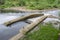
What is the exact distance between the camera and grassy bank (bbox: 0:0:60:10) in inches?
1020

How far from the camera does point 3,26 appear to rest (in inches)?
493

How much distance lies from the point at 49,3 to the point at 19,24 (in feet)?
46.8

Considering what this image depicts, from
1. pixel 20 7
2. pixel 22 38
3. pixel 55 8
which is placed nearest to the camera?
pixel 22 38

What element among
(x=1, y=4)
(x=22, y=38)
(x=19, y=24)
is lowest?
(x=1, y=4)

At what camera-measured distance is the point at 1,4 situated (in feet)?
96.4

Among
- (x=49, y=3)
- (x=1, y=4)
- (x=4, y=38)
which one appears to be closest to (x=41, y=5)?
(x=49, y=3)

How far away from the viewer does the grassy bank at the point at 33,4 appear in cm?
2592

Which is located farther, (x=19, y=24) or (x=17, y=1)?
(x=17, y=1)

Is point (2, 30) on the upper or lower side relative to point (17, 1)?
upper

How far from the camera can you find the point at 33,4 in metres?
27.3

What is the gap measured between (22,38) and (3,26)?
381 centimetres

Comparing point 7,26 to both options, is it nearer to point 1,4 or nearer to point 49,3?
point 49,3

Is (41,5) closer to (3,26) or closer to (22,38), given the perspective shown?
(3,26)

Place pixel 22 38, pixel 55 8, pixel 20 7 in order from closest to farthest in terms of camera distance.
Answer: pixel 22 38 < pixel 55 8 < pixel 20 7
